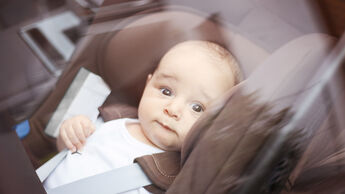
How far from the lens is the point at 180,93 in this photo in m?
0.67

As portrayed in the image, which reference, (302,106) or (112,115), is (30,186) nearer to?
(112,115)

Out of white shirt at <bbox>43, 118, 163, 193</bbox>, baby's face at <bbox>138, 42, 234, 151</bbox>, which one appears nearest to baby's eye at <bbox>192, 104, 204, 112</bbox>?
baby's face at <bbox>138, 42, 234, 151</bbox>

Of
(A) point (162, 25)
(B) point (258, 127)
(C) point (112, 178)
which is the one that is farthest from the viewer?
(A) point (162, 25)

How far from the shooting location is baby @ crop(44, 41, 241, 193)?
660 mm

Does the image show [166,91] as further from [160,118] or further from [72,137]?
[72,137]

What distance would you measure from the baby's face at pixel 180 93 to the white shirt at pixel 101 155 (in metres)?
0.04

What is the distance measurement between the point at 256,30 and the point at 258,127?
0.23m

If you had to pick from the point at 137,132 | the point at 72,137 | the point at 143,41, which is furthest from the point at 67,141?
the point at 143,41

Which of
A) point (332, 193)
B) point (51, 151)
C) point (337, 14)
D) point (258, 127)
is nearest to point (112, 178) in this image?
point (51, 151)

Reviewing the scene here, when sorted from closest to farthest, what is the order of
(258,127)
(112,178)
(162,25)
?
(258,127) → (112,178) → (162,25)

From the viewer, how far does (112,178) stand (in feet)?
2.20

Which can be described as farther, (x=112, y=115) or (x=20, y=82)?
(x=112, y=115)

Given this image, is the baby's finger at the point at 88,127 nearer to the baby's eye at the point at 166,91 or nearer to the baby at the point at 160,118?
the baby at the point at 160,118

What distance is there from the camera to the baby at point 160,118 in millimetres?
660
